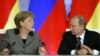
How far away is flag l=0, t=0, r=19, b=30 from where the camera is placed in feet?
15.2

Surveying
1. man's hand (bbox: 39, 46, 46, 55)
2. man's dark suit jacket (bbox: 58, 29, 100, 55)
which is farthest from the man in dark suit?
man's hand (bbox: 39, 46, 46, 55)

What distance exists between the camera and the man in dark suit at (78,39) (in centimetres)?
380

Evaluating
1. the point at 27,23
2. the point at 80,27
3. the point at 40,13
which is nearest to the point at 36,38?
the point at 27,23

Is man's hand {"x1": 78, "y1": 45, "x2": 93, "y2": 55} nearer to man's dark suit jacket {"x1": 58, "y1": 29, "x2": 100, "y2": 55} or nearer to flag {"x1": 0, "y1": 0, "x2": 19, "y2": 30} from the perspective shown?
man's dark suit jacket {"x1": 58, "y1": 29, "x2": 100, "y2": 55}

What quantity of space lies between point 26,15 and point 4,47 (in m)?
0.42

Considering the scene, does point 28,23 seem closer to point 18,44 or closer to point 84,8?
point 18,44

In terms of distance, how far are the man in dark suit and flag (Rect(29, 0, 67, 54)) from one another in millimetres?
693

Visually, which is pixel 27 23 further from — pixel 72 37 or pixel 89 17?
pixel 89 17

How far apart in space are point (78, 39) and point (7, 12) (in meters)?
→ 1.27

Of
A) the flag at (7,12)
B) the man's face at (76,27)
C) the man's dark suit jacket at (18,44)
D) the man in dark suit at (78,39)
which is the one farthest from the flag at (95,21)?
the man's dark suit jacket at (18,44)

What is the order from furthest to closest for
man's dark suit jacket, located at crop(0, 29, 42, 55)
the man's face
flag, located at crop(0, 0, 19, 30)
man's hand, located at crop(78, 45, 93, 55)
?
flag, located at crop(0, 0, 19, 30) → the man's face → man's dark suit jacket, located at crop(0, 29, 42, 55) → man's hand, located at crop(78, 45, 93, 55)

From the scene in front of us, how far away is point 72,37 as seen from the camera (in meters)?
3.92

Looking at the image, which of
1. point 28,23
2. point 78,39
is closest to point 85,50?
point 78,39

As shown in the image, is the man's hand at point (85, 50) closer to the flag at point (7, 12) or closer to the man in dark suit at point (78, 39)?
the man in dark suit at point (78, 39)
